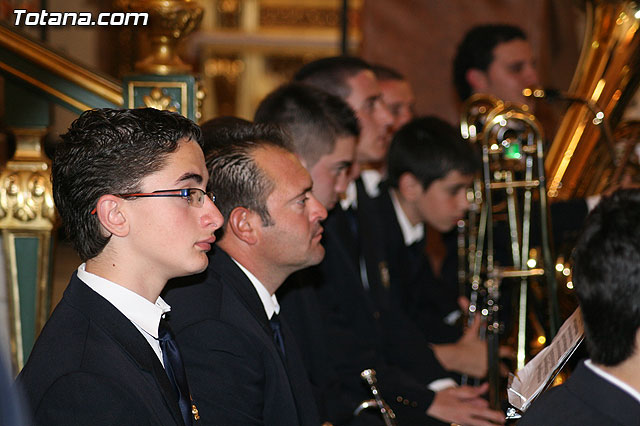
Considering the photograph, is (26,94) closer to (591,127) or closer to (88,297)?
(88,297)

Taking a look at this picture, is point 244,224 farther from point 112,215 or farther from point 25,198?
point 25,198

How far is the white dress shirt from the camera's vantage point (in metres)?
1.84

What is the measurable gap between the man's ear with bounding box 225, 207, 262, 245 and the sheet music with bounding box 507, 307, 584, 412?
92 cm

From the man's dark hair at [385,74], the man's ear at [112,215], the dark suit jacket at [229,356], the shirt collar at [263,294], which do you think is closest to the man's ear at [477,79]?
the man's dark hair at [385,74]

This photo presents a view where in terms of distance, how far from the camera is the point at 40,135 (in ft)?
9.46

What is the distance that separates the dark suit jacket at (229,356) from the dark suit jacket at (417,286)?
5.55ft

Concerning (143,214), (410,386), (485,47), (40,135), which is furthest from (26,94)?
(485,47)

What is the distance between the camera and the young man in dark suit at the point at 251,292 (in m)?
2.15

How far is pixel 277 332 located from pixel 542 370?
2.95ft

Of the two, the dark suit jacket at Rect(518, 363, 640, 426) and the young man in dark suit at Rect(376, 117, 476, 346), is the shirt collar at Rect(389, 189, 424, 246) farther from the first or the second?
the dark suit jacket at Rect(518, 363, 640, 426)

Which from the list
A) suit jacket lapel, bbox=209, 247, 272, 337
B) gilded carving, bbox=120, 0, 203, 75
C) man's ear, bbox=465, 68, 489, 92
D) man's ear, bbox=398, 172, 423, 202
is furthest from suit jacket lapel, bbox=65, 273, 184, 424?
man's ear, bbox=465, 68, 489, 92

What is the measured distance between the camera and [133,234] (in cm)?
190

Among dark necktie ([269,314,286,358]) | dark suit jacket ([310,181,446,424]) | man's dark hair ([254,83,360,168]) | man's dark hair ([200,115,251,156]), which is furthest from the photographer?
man's dark hair ([254,83,360,168])

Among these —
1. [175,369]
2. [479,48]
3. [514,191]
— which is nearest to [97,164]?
[175,369]
